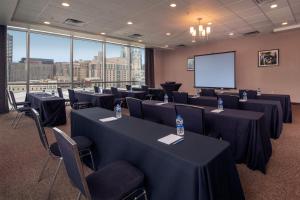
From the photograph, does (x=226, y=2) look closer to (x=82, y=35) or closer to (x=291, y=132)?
(x=291, y=132)

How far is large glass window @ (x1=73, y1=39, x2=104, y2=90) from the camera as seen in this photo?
28.0ft

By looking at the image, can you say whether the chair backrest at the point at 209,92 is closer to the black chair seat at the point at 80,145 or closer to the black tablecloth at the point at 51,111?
the black tablecloth at the point at 51,111

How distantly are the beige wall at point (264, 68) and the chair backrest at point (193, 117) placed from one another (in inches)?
283

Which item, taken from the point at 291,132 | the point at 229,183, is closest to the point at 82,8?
the point at 229,183

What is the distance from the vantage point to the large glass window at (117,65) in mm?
9641

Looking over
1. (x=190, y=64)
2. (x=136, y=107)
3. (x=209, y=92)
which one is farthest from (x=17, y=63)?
(x=190, y=64)

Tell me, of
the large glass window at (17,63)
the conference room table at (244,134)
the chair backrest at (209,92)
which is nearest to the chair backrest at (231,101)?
the conference room table at (244,134)

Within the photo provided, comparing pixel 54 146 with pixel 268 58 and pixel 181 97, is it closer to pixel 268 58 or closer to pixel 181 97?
pixel 181 97

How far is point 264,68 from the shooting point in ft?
27.0

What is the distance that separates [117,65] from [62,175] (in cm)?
813

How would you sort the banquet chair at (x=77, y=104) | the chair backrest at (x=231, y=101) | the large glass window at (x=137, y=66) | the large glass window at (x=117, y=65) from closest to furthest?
the chair backrest at (x=231, y=101), the banquet chair at (x=77, y=104), the large glass window at (x=117, y=65), the large glass window at (x=137, y=66)

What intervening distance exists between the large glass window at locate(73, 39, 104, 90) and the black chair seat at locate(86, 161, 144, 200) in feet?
25.7

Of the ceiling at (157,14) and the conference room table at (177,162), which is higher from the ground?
the ceiling at (157,14)

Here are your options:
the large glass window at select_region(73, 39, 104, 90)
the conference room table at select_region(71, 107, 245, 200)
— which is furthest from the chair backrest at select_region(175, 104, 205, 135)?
the large glass window at select_region(73, 39, 104, 90)
